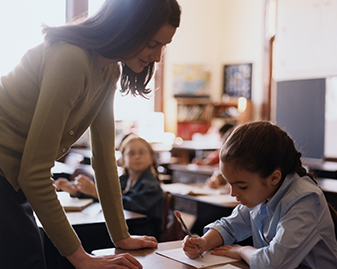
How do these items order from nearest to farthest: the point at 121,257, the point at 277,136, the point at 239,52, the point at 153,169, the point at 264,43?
the point at 121,257 < the point at 277,136 < the point at 153,169 < the point at 264,43 < the point at 239,52

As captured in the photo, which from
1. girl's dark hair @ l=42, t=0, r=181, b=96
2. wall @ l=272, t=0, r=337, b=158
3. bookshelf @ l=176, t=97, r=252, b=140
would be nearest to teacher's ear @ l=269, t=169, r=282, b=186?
girl's dark hair @ l=42, t=0, r=181, b=96

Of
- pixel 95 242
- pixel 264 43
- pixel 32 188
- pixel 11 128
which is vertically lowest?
pixel 95 242

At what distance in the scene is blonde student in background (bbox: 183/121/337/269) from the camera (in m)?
1.00

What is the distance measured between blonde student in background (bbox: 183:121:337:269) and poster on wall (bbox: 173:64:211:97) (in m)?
6.27

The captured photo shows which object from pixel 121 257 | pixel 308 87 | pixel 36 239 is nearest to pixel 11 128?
pixel 36 239

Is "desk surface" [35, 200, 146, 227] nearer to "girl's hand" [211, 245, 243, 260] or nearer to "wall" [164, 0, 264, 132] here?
"girl's hand" [211, 245, 243, 260]

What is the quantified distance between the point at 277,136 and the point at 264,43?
633cm

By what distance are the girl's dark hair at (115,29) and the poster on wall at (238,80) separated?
21.7 feet

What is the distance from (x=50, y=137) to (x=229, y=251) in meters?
0.64

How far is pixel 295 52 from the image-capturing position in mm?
4445

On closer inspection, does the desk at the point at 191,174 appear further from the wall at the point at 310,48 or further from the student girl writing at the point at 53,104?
the student girl writing at the point at 53,104

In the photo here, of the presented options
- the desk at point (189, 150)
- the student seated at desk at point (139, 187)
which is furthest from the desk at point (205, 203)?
the desk at point (189, 150)

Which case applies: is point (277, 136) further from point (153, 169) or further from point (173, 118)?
point (173, 118)

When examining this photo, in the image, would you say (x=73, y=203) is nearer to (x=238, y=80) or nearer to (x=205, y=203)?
(x=205, y=203)
